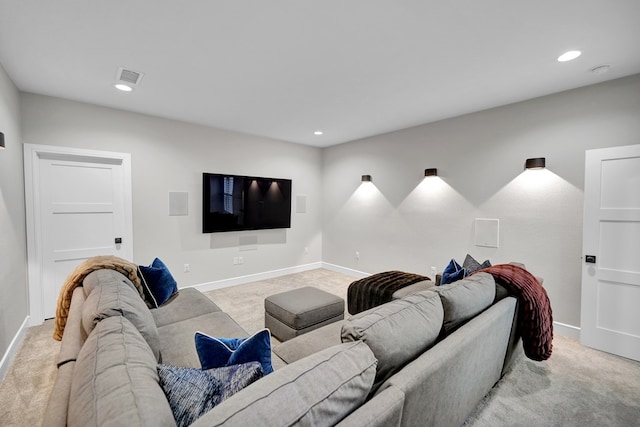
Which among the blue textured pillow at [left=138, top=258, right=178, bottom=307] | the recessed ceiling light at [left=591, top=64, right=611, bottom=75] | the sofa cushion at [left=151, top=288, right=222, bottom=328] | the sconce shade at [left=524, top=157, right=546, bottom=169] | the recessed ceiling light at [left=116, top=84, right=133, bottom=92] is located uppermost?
the recessed ceiling light at [left=116, top=84, right=133, bottom=92]

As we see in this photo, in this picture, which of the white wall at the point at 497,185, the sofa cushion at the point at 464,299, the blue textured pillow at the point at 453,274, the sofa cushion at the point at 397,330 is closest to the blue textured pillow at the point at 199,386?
the sofa cushion at the point at 397,330

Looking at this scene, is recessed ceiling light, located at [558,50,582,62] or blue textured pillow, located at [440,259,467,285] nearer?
recessed ceiling light, located at [558,50,582,62]

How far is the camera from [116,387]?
31.3 inches

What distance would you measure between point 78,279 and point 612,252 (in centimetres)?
477

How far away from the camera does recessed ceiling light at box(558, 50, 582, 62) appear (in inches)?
88.7

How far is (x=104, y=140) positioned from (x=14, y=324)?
2.23 m

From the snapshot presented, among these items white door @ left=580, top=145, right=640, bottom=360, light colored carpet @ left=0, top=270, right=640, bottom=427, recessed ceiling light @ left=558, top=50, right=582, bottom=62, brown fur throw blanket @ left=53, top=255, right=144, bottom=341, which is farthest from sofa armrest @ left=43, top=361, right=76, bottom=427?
white door @ left=580, top=145, right=640, bottom=360

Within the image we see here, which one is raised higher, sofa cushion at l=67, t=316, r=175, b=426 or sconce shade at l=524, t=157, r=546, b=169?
sconce shade at l=524, t=157, r=546, b=169

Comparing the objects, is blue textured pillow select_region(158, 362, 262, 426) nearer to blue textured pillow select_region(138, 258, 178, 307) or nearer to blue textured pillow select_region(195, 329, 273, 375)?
blue textured pillow select_region(195, 329, 273, 375)

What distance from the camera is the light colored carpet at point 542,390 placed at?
6.15 feet

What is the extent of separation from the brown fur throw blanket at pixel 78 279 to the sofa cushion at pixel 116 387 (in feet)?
4.53

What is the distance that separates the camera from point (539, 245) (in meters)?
3.22

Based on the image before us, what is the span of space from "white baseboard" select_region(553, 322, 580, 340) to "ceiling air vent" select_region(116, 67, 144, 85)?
16.9ft

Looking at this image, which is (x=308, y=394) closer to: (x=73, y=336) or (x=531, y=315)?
(x=73, y=336)
